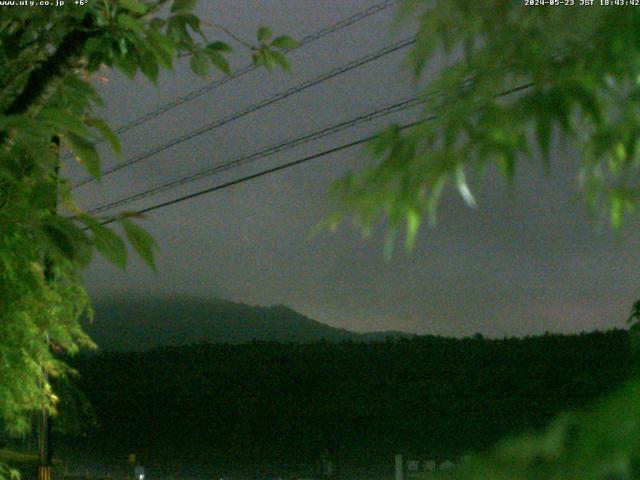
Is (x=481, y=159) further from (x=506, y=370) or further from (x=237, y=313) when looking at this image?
(x=237, y=313)

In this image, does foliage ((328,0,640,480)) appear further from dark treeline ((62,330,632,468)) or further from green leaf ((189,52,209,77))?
dark treeline ((62,330,632,468))

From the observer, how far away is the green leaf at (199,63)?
6.82 ft

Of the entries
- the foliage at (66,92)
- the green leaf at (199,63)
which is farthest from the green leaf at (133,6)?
the green leaf at (199,63)

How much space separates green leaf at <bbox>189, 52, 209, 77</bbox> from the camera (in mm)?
2080

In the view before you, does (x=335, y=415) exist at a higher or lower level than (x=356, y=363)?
lower

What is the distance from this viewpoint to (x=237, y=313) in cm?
2233

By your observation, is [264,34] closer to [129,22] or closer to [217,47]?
[217,47]

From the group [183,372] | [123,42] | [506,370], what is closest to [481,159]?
[123,42]

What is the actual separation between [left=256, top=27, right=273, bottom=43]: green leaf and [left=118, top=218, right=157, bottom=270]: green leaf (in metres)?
1.07

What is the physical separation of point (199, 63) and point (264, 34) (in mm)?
252

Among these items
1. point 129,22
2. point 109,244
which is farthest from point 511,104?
point 129,22

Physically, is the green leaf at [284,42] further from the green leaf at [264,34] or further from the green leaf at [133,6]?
the green leaf at [133,6]

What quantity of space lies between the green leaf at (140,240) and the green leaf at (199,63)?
0.88 meters

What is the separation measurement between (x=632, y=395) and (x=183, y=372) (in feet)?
42.2
